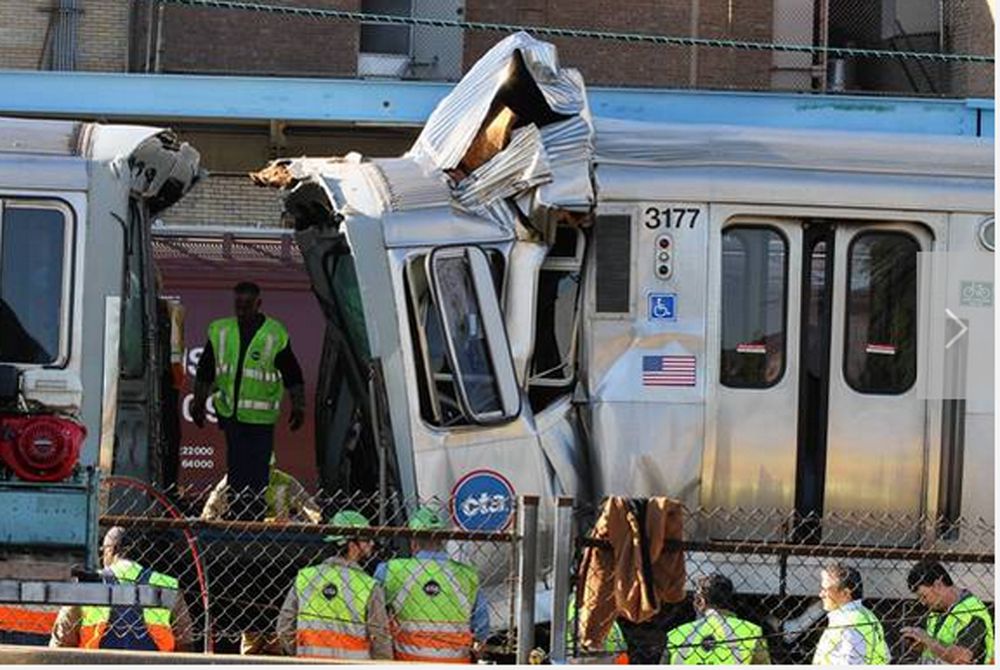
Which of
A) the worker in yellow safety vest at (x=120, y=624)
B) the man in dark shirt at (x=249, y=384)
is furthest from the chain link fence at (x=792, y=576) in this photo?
the man in dark shirt at (x=249, y=384)

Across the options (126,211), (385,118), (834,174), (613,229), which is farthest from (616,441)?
(385,118)

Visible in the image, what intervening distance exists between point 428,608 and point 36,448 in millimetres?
2482

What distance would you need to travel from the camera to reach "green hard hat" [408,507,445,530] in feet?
29.6

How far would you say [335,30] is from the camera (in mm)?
21688

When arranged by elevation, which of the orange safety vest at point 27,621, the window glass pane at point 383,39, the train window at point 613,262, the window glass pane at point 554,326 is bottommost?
the orange safety vest at point 27,621

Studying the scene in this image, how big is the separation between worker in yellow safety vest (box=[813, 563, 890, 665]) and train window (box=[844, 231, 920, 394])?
1.37m

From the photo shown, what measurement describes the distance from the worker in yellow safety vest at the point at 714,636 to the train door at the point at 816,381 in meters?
0.95

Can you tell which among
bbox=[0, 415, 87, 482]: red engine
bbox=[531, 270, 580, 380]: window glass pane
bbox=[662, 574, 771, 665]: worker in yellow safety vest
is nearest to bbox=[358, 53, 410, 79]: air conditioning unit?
bbox=[531, 270, 580, 380]: window glass pane

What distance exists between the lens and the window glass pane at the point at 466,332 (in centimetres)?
953

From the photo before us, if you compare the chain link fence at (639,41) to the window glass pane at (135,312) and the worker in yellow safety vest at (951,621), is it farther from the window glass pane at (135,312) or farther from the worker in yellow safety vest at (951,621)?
the worker in yellow safety vest at (951,621)

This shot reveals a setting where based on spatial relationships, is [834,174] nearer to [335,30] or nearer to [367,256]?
[367,256]

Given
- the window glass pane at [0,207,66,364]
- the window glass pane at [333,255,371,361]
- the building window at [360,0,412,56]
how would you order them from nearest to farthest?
the window glass pane at [0,207,66,364] → the window glass pane at [333,255,371,361] → the building window at [360,0,412,56]

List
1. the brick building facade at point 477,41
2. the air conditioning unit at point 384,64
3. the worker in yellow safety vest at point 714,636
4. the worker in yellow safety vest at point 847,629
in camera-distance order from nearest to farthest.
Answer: the worker in yellow safety vest at point 847,629 < the worker in yellow safety vest at point 714,636 < the brick building facade at point 477,41 < the air conditioning unit at point 384,64

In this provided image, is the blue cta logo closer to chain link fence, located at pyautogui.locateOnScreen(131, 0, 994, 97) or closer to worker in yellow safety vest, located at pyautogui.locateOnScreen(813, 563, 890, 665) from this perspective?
worker in yellow safety vest, located at pyautogui.locateOnScreen(813, 563, 890, 665)
